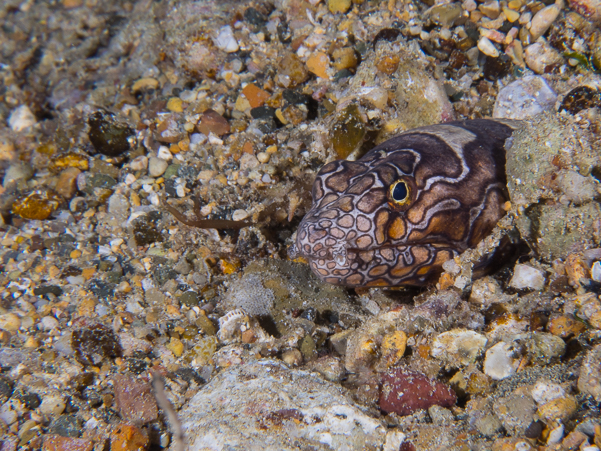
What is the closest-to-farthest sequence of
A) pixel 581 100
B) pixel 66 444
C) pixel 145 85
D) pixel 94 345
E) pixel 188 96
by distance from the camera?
pixel 66 444, pixel 94 345, pixel 581 100, pixel 188 96, pixel 145 85

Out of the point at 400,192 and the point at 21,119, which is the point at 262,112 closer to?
the point at 400,192

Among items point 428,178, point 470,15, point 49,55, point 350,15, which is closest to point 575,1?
point 470,15

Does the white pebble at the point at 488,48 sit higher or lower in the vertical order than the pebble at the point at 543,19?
lower

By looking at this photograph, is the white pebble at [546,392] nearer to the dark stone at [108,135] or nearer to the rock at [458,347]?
the rock at [458,347]

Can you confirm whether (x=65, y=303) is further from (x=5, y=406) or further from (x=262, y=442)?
(x=262, y=442)

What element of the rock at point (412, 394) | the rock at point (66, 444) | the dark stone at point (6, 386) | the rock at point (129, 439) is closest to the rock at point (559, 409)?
the rock at point (412, 394)

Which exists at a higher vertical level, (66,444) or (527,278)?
(527,278)

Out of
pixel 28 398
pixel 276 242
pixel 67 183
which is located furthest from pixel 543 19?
pixel 28 398

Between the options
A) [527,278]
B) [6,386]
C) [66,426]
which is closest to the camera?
[66,426]
